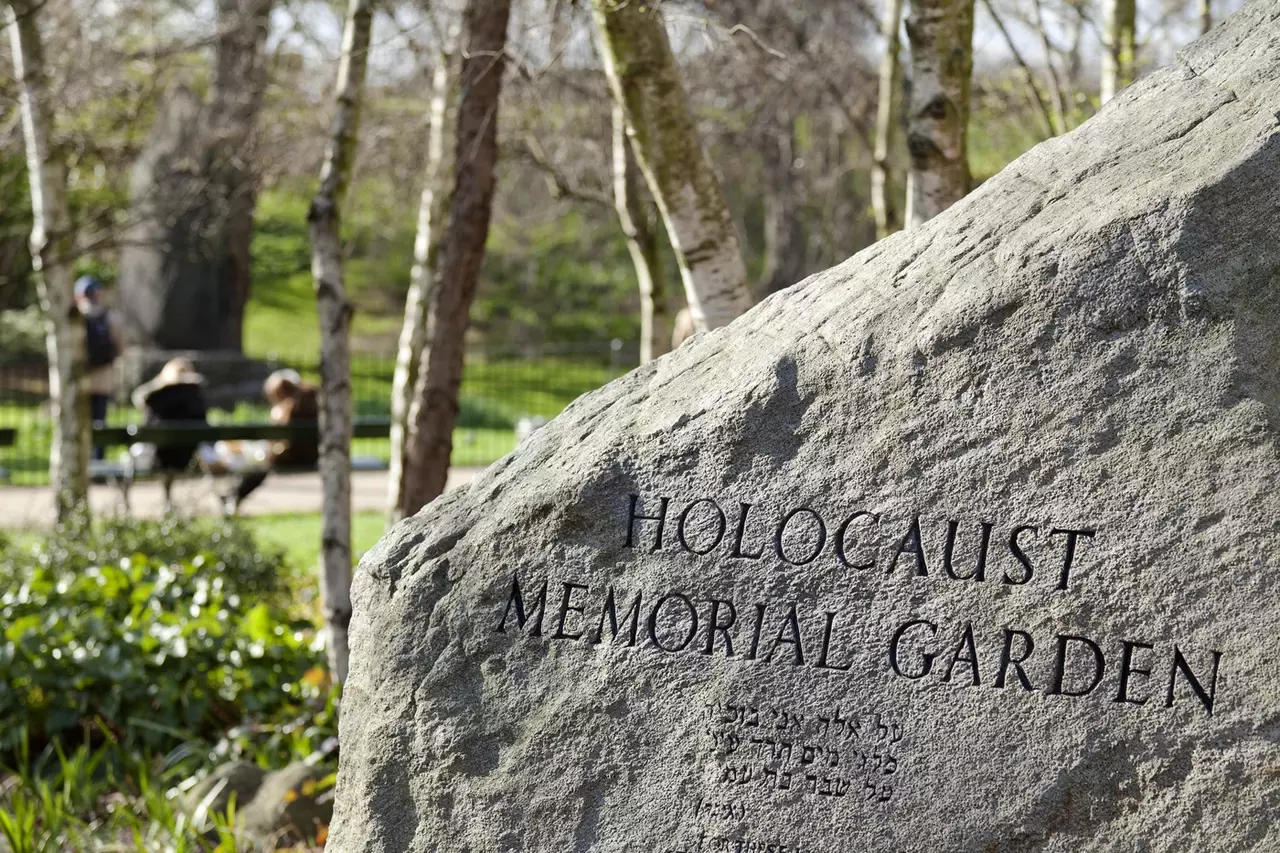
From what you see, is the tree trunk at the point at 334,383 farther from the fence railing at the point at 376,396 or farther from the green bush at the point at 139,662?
the fence railing at the point at 376,396

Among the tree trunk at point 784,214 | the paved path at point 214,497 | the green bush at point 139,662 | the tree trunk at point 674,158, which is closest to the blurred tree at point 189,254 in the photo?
the paved path at point 214,497

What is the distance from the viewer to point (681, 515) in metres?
3.11

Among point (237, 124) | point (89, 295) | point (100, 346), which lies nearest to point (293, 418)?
point (237, 124)

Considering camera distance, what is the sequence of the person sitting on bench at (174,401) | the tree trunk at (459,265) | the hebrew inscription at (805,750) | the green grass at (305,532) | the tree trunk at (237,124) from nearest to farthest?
the hebrew inscription at (805,750), the tree trunk at (459,265), the green grass at (305,532), the tree trunk at (237,124), the person sitting on bench at (174,401)

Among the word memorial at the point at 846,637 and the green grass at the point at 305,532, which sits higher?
the word memorial at the point at 846,637

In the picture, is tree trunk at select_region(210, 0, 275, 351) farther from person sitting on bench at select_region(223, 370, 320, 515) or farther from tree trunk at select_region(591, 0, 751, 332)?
tree trunk at select_region(591, 0, 751, 332)

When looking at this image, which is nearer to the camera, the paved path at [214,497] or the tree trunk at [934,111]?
the tree trunk at [934,111]

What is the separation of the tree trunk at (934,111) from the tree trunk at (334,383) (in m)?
2.21

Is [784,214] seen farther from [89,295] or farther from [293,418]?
[89,295]

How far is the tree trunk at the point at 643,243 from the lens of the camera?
7141mm

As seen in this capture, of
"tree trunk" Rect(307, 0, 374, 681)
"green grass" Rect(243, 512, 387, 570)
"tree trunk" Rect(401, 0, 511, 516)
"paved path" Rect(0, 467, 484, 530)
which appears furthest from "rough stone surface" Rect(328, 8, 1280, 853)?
"paved path" Rect(0, 467, 484, 530)

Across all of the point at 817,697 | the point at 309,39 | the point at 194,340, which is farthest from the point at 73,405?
the point at 194,340

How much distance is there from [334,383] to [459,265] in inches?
48.0

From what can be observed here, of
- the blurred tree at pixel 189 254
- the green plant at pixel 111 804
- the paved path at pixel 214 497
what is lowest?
the green plant at pixel 111 804
